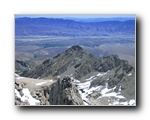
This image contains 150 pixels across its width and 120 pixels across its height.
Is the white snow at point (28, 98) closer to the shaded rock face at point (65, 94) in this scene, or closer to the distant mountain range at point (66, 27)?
the shaded rock face at point (65, 94)

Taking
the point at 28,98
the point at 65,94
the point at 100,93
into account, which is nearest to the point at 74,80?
the point at 65,94

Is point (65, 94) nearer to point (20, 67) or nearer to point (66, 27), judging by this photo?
point (20, 67)

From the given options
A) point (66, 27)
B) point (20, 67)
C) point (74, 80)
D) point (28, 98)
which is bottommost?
point (28, 98)

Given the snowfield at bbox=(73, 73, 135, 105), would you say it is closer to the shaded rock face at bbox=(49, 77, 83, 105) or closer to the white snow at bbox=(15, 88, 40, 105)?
the shaded rock face at bbox=(49, 77, 83, 105)

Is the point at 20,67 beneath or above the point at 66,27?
beneath

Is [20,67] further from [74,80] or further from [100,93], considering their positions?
[100,93]

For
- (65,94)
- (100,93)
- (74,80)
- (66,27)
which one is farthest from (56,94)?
(66,27)

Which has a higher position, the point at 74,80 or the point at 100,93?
the point at 74,80
